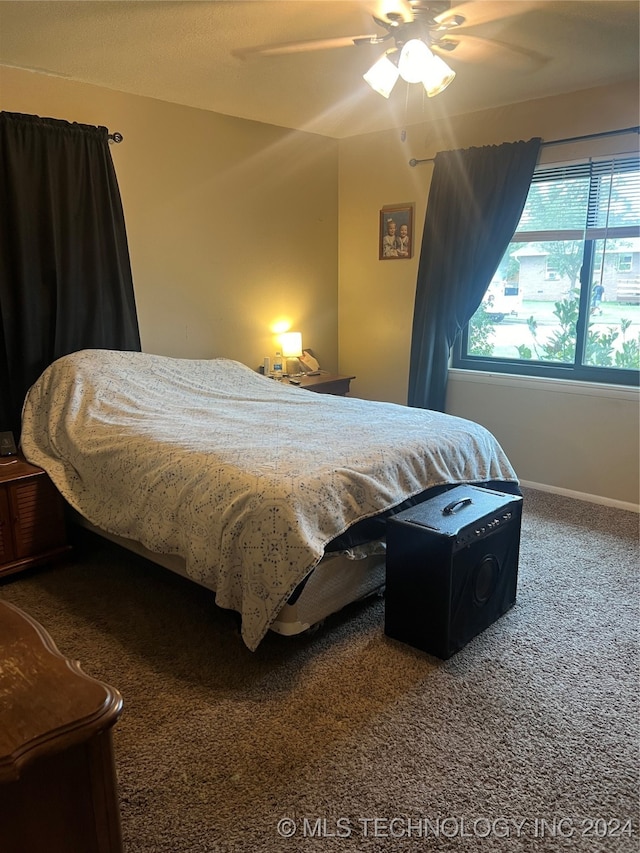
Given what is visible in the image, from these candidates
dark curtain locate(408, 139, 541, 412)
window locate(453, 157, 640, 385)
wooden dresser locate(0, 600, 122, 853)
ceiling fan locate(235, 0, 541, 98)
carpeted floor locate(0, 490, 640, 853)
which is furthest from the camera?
dark curtain locate(408, 139, 541, 412)

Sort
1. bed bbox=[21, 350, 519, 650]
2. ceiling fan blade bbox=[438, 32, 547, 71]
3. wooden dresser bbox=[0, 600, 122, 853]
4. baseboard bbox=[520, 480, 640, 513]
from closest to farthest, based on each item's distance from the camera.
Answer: wooden dresser bbox=[0, 600, 122, 853], bed bbox=[21, 350, 519, 650], ceiling fan blade bbox=[438, 32, 547, 71], baseboard bbox=[520, 480, 640, 513]

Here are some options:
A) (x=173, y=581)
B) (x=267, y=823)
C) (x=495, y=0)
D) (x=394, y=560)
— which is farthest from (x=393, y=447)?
(x=495, y=0)

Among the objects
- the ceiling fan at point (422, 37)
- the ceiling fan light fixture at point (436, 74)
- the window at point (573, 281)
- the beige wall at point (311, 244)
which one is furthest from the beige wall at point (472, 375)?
the ceiling fan light fixture at point (436, 74)

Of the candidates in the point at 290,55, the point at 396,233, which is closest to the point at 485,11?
the point at 290,55

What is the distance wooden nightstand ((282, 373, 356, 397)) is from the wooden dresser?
322 cm

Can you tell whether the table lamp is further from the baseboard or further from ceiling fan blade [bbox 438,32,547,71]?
ceiling fan blade [bbox 438,32,547,71]

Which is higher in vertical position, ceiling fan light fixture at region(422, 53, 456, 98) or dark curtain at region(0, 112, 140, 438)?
ceiling fan light fixture at region(422, 53, 456, 98)

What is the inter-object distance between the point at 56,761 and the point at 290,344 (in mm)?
3601

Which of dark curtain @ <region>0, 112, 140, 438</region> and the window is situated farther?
the window

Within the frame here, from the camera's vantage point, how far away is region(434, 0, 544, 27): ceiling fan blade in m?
2.44

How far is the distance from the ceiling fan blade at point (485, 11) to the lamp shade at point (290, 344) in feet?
7.60

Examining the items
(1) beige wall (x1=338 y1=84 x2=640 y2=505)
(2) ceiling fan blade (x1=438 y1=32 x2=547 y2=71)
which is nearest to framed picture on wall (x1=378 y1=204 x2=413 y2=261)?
(1) beige wall (x1=338 y1=84 x2=640 y2=505)

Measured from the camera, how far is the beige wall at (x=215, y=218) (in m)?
3.62

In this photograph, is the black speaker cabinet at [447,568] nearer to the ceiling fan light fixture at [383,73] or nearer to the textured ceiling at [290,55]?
the ceiling fan light fixture at [383,73]
